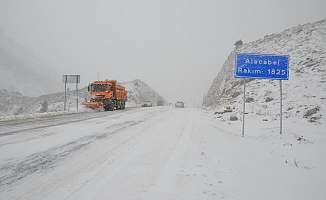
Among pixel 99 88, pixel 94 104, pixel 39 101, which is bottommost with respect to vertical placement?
pixel 94 104

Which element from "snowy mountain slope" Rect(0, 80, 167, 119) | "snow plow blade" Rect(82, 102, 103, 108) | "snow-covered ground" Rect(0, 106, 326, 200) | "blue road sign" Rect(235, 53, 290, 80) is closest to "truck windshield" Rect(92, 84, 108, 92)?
"snow plow blade" Rect(82, 102, 103, 108)

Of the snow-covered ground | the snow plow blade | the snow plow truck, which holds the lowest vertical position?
the snow-covered ground

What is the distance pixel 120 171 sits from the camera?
345 cm

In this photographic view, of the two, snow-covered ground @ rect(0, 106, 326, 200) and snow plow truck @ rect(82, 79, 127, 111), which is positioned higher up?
snow plow truck @ rect(82, 79, 127, 111)

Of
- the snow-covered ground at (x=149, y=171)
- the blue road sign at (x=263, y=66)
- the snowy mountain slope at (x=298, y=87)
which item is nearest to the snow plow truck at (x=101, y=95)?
the snowy mountain slope at (x=298, y=87)

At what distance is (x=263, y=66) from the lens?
8773 mm

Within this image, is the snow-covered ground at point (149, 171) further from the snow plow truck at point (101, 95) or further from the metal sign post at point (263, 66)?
the snow plow truck at point (101, 95)

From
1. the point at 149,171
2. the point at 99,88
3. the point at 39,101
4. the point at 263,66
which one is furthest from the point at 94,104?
the point at 39,101

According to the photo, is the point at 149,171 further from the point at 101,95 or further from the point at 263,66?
the point at 101,95

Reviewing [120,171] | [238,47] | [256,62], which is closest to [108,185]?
[120,171]

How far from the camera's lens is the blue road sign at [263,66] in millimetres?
8609

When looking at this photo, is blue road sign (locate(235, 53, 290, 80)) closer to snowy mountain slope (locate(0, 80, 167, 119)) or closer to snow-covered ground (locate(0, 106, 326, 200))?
snow-covered ground (locate(0, 106, 326, 200))

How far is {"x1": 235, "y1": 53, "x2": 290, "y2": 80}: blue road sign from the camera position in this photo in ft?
28.2

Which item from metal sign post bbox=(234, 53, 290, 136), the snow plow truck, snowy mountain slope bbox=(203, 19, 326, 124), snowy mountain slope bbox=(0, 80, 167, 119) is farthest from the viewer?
snowy mountain slope bbox=(0, 80, 167, 119)
